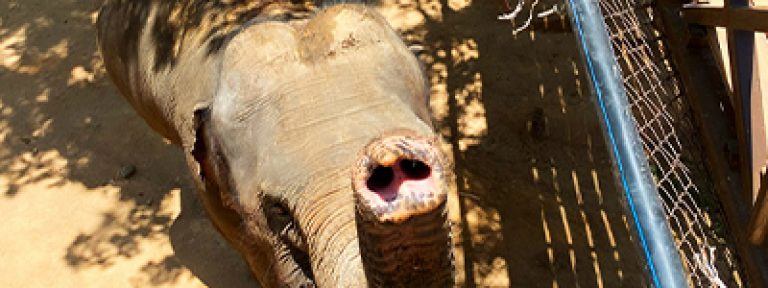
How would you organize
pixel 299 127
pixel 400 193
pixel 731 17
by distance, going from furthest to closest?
pixel 731 17, pixel 299 127, pixel 400 193

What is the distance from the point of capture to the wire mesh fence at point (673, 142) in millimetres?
4395

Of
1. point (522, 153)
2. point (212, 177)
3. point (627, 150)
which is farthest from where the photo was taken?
point (522, 153)

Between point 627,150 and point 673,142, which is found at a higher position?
point 627,150

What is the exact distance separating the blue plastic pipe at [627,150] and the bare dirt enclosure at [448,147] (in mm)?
2378

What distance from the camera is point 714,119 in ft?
15.5

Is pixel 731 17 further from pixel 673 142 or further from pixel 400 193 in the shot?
pixel 400 193

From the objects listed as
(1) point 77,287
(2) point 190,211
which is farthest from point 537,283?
(1) point 77,287

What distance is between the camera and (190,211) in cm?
579

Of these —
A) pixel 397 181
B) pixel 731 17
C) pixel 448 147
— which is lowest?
pixel 448 147

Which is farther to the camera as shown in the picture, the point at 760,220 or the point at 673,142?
the point at 673,142

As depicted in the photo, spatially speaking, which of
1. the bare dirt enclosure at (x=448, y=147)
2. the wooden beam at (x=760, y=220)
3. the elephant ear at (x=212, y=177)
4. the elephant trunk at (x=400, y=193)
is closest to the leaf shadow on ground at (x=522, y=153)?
the bare dirt enclosure at (x=448, y=147)

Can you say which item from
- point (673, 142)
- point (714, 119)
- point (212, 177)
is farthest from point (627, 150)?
point (673, 142)

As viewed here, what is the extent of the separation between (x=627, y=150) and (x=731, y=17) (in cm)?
223

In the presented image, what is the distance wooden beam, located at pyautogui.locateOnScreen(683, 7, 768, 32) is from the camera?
14.2ft
